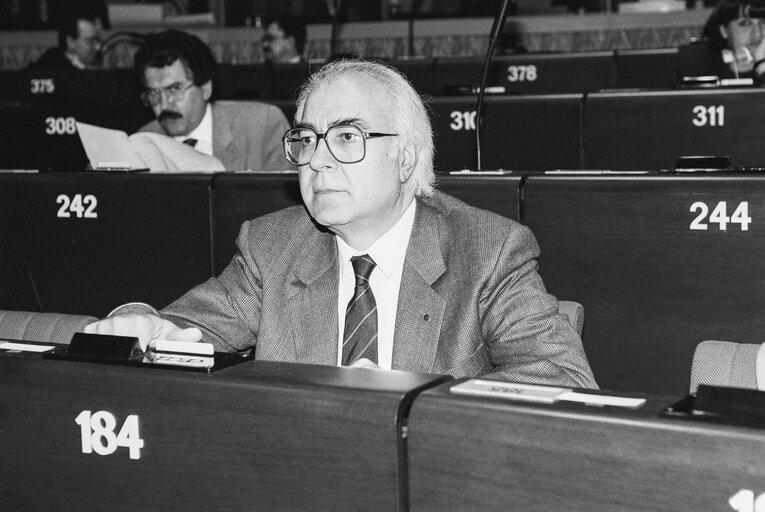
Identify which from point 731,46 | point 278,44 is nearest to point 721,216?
point 731,46

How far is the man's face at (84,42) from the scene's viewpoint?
343 inches

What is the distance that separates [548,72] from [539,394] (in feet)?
19.0

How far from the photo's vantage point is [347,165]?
197 cm

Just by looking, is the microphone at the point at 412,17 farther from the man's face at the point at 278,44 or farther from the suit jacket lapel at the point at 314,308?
the suit jacket lapel at the point at 314,308

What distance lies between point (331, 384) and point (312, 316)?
1024 millimetres

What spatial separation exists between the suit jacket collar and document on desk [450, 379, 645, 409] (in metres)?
0.95

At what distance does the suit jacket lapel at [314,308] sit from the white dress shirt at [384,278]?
→ 2 centimetres

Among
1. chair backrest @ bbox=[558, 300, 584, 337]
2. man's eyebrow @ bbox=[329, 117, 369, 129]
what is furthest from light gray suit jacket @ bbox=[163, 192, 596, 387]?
man's eyebrow @ bbox=[329, 117, 369, 129]

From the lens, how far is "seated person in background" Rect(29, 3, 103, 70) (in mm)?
8688

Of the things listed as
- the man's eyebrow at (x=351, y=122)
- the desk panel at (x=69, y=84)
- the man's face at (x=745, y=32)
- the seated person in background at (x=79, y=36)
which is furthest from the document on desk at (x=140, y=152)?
the seated person in background at (x=79, y=36)

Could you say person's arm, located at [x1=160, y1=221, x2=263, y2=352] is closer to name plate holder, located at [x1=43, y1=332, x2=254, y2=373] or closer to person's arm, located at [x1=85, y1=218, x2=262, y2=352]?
person's arm, located at [x1=85, y1=218, x2=262, y2=352]

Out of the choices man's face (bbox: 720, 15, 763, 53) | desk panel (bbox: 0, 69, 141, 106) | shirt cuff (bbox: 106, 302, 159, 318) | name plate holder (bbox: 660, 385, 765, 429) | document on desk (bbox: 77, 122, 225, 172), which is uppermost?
man's face (bbox: 720, 15, 763, 53)

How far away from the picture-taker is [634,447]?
82cm

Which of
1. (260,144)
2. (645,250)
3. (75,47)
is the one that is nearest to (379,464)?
(645,250)
